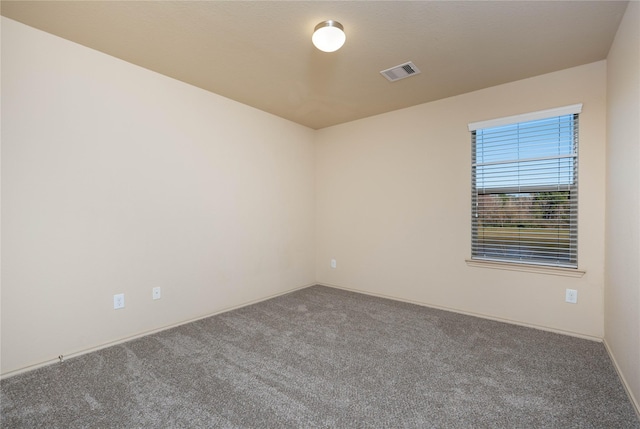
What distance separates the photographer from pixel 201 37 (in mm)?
2207

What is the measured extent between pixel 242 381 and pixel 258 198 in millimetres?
2232

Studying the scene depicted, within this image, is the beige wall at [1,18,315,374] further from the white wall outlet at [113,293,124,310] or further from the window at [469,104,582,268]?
the window at [469,104,582,268]

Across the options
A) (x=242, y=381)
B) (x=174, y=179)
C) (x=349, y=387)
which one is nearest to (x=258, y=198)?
(x=174, y=179)

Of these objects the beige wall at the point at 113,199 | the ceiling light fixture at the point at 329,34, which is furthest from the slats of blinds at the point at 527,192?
the beige wall at the point at 113,199

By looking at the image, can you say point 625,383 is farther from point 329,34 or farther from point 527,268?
point 329,34

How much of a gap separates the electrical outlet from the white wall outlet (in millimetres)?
4006

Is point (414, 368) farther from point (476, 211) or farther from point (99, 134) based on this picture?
point (99, 134)

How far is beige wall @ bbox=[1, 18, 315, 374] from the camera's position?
2.08m

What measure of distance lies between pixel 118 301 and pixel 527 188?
396 centimetres

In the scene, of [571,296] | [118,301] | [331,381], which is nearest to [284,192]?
[118,301]

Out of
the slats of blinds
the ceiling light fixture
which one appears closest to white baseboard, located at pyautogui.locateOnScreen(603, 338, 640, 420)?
the slats of blinds

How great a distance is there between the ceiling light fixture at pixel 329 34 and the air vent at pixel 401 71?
2.58 feet

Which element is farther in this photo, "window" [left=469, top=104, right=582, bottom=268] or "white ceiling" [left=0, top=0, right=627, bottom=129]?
"window" [left=469, top=104, right=582, bottom=268]

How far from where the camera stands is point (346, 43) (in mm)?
2264
